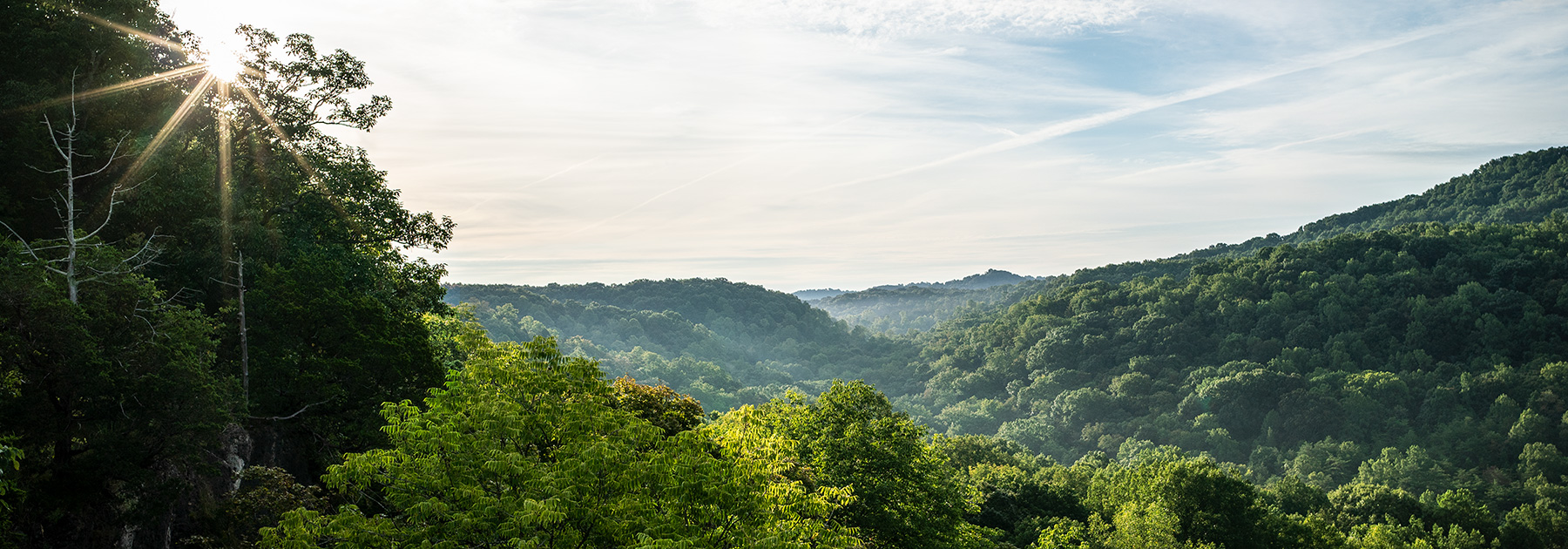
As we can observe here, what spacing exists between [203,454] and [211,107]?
1530 centimetres

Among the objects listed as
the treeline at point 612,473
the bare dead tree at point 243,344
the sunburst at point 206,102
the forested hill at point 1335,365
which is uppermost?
the sunburst at point 206,102

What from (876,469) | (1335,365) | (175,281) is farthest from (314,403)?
(1335,365)

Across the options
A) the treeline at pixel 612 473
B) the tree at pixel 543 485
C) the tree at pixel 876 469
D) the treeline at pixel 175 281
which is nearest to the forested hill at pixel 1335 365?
the tree at pixel 876 469

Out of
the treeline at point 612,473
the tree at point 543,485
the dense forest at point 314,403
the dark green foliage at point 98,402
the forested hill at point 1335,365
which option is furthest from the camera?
the forested hill at point 1335,365

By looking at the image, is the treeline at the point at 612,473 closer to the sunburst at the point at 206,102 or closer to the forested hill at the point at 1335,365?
the sunburst at the point at 206,102

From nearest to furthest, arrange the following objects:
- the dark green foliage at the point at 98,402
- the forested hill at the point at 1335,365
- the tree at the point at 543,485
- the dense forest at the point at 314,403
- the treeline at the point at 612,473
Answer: the tree at the point at 543,485 < the treeline at the point at 612,473 < the dense forest at the point at 314,403 < the dark green foliage at the point at 98,402 < the forested hill at the point at 1335,365

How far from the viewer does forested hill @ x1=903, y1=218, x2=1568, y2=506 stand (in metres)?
101

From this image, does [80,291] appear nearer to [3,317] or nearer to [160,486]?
[3,317]

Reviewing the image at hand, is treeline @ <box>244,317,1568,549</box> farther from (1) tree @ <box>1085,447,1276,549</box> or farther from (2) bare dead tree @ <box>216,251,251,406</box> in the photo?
(1) tree @ <box>1085,447,1276,549</box>

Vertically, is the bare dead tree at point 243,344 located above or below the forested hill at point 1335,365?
above

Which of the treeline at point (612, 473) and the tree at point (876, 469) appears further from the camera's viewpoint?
the tree at point (876, 469)

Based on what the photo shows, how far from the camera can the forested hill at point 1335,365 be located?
101125 mm

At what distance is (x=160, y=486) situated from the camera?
17.5m

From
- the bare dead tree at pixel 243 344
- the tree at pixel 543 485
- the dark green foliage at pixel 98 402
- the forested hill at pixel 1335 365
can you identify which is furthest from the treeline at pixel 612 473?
the forested hill at pixel 1335 365
